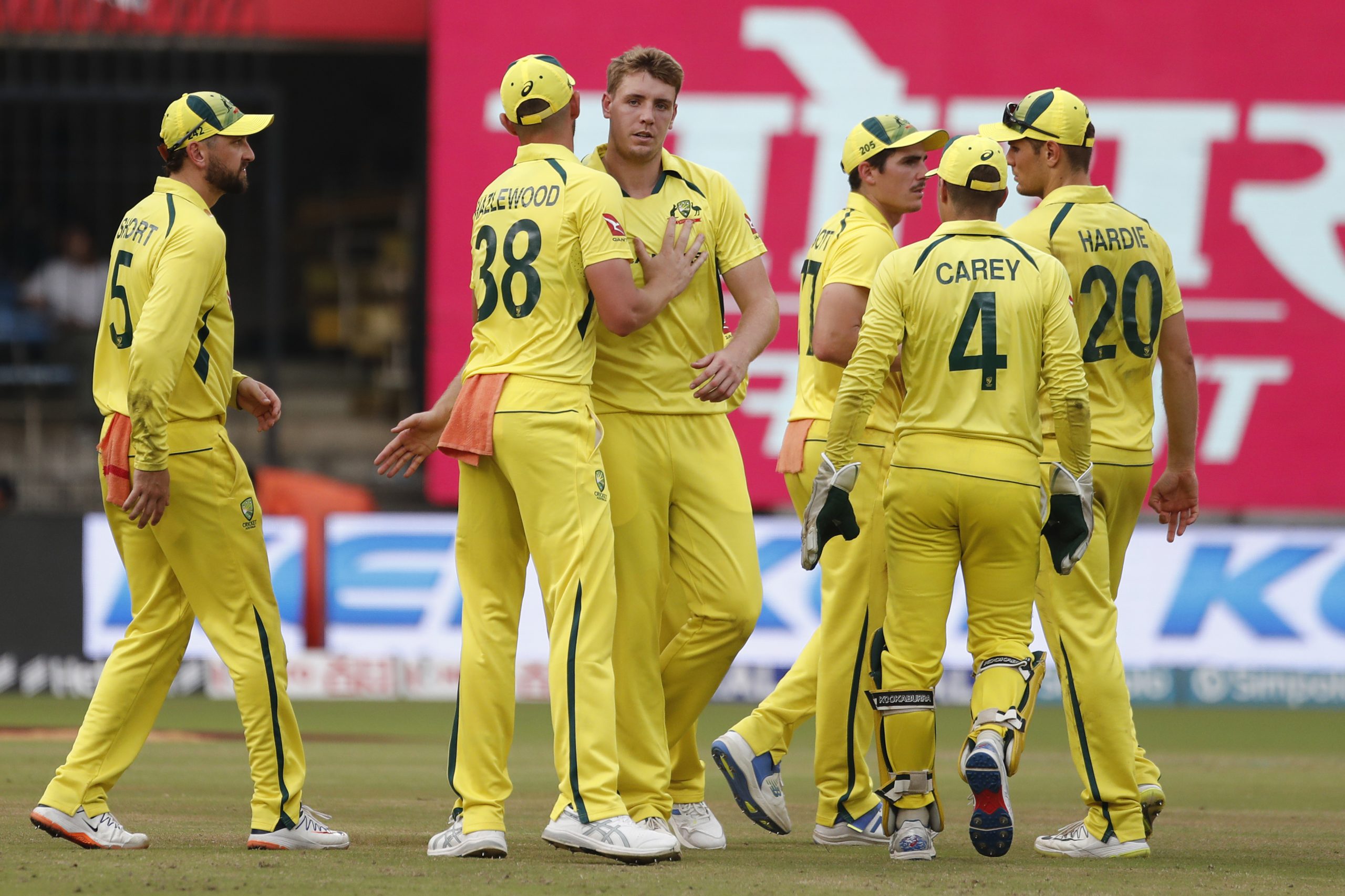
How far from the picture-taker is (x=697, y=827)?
576cm

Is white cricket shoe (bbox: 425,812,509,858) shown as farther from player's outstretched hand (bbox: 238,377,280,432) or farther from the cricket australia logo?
the cricket australia logo

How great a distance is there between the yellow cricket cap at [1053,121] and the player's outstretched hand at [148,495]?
300 centimetres

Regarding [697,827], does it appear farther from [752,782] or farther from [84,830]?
[84,830]

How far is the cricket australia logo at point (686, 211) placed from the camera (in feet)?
18.7

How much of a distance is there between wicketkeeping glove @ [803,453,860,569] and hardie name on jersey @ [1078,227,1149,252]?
4.10 ft

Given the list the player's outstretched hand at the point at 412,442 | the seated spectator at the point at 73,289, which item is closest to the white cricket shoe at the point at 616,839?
the player's outstretched hand at the point at 412,442

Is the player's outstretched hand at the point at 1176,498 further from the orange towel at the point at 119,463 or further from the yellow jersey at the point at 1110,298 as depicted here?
the orange towel at the point at 119,463

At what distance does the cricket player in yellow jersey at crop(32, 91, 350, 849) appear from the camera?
539 cm

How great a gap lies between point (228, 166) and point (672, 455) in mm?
1711

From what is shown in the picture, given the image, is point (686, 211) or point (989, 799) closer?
point (989, 799)

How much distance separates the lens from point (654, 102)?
557cm

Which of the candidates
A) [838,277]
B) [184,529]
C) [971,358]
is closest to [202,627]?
[184,529]

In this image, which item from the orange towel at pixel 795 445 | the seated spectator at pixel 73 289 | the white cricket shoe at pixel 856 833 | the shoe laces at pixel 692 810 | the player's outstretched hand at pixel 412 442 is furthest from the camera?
the seated spectator at pixel 73 289

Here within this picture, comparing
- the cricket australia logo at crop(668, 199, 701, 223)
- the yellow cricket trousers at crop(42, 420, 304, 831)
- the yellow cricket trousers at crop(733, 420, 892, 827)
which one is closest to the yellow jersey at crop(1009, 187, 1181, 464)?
the yellow cricket trousers at crop(733, 420, 892, 827)
